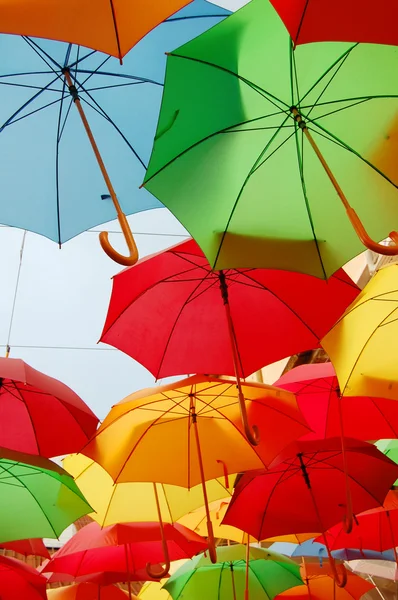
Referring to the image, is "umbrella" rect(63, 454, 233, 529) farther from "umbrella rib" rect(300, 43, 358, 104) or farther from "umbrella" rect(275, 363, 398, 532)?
"umbrella rib" rect(300, 43, 358, 104)

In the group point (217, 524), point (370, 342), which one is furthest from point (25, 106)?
point (217, 524)

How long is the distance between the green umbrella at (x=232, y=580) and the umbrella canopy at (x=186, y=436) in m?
1.45

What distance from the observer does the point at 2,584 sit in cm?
501

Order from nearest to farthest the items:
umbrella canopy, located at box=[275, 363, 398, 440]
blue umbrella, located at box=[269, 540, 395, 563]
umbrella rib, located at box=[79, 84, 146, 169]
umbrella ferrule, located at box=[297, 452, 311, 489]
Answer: umbrella rib, located at box=[79, 84, 146, 169] → umbrella canopy, located at box=[275, 363, 398, 440] → umbrella ferrule, located at box=[297, 452, 311, 489] → blue umbrella, located at box=[269, 540, 395, 563]

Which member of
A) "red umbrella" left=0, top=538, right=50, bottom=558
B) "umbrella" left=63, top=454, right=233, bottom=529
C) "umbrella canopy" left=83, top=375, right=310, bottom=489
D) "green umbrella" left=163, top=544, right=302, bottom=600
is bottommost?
"green umbrella" left=163, top=544, right=302, bottom=600

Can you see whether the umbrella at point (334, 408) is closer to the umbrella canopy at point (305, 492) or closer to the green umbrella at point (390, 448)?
the umbrella canopy at point (305, 492)

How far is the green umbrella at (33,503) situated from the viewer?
448cm

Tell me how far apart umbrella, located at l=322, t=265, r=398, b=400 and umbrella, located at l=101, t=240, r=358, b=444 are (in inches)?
12.6

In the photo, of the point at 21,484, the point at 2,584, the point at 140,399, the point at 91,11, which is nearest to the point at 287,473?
the point at 140,399

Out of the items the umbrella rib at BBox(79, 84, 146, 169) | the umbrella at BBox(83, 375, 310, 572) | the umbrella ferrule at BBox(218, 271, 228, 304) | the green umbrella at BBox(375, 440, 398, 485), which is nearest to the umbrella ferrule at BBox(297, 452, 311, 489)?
the umbrella at BBox(83, 375, 310, 572)

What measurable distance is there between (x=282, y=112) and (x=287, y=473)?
111 inches

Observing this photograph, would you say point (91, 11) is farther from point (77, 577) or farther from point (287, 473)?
point (77, 577)

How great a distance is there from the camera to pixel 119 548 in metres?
5.30

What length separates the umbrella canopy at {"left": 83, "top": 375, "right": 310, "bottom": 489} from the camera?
3.75 metres
